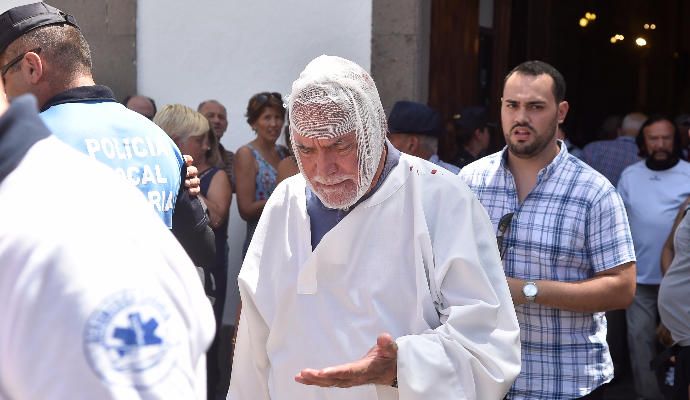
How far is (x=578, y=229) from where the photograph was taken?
3932 millimetres

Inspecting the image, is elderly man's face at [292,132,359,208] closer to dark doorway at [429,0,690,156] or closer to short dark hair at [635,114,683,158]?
short dark hair at [635,114,683,158]

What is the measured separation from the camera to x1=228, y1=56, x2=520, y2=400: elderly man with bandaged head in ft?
9.13

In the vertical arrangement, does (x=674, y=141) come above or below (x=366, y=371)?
below

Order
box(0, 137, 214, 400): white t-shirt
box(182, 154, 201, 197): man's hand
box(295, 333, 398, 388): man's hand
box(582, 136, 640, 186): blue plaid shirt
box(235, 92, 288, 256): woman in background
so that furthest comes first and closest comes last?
box(582, 136, 640, 186): blue plaid shirt → box(235, 92, 288, 256): woman in background → box(182, 154, 201, 197): man's hand → box(295, 333, 398, 388): man's hand → box(0, 137, 214, 400): white t-shirt

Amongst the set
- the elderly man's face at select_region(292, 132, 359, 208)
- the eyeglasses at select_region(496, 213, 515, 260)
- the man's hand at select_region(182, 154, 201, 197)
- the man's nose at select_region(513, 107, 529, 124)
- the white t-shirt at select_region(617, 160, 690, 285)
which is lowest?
the white t-shirt at select_region(617, 160, 690, 285)

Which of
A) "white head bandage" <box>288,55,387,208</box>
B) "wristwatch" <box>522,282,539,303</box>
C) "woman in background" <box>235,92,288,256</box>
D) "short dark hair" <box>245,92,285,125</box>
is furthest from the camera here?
"short dark hair" <box>245,92,285,125</box>

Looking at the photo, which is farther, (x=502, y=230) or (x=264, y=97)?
(x=264, y=97)

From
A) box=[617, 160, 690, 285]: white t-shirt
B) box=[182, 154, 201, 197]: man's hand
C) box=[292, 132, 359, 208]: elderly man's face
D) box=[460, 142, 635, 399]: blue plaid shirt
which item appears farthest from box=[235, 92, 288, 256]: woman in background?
box=[292, 132, 359, 208]: elderly man's face

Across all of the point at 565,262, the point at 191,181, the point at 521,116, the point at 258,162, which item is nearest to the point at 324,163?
the point at 191,181

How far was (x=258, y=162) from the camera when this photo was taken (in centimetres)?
670

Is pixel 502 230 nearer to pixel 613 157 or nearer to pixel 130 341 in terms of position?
pixel 130 341

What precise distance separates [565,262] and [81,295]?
9.40ft

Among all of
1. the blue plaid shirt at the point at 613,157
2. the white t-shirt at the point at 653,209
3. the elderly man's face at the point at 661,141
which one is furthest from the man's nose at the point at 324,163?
the blue plaid shirt at the point at 613,157

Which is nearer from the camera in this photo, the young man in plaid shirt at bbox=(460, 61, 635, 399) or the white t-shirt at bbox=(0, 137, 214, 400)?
the white t-shirt at bbox=(0, 137, 214, 400)
